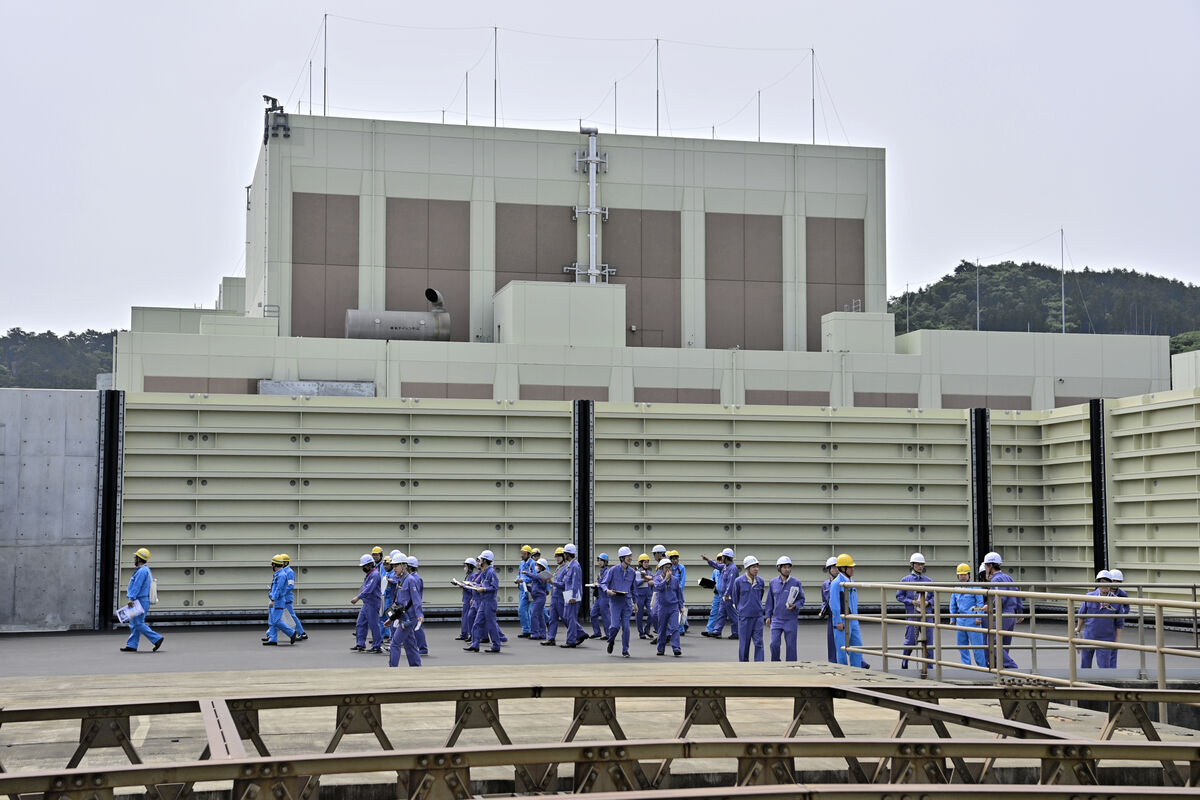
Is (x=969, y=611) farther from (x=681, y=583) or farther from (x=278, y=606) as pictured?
(x=278, y=606)

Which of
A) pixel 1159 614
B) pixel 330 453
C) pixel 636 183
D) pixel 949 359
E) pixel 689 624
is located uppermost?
pixel 636 183

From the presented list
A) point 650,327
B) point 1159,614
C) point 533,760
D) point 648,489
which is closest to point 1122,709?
point 1159,614

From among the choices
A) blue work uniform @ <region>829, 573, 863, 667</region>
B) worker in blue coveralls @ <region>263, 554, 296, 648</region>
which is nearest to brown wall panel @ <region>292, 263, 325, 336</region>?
worker in blue coveralls @ <region>263, 554, 296, 648</region>

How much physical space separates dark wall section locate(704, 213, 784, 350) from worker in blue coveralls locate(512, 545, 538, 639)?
18710 mm

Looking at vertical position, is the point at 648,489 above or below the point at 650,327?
below

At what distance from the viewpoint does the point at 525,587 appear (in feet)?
72.1

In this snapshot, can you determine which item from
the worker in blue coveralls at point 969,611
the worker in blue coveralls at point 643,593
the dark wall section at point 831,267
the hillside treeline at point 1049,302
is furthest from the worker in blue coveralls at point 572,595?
the hillside treeline at point 1049,302

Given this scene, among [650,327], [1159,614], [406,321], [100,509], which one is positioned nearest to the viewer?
[1159,614]

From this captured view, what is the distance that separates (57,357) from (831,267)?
2509 inches

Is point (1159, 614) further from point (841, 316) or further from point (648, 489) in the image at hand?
point (841, 316)

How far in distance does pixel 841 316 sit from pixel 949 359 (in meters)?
3.14

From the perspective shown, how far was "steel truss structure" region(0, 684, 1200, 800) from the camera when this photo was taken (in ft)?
21.4

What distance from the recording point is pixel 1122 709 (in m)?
9.89

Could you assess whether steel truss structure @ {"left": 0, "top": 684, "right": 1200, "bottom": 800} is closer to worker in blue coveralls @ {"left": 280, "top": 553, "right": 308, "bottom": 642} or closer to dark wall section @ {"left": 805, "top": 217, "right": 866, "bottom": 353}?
worker in blue coveralls @ {"left": 280, "top": 553, "right": 308, "bottom": 642}
